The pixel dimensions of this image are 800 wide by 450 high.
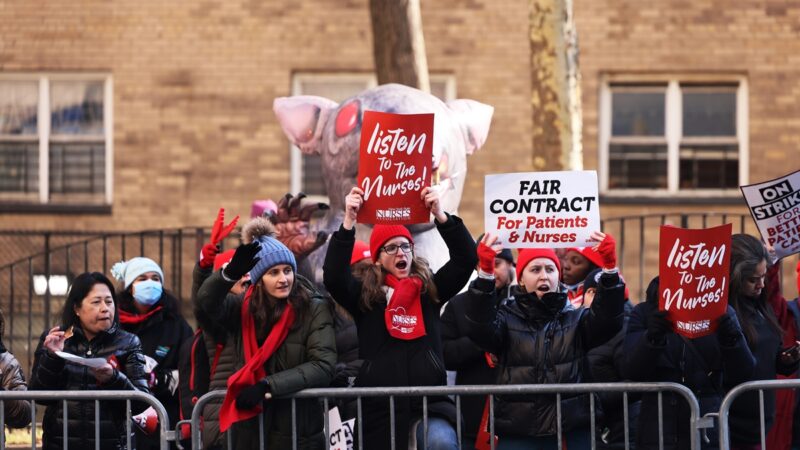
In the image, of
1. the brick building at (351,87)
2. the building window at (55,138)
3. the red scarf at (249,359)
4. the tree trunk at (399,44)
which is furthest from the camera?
the building window at (55,138)

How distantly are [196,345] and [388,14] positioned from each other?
568 cm

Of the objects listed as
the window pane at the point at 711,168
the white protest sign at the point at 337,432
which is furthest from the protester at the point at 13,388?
the window pane at the point at 711,168

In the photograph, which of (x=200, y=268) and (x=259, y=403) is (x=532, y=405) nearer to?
(x=259, y=403)

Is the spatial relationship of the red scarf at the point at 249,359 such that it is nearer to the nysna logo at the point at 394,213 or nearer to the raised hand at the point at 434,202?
the nysna logo at the point at 394,213

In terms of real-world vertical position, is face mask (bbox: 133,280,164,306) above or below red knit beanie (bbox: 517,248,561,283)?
below

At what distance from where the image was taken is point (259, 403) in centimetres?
645

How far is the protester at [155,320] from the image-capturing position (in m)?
7.73

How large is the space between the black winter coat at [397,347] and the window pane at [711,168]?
9.75 metres

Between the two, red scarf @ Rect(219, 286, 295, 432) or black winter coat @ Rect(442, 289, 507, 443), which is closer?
red scarf @ Rect(219, 286, 295, 432)

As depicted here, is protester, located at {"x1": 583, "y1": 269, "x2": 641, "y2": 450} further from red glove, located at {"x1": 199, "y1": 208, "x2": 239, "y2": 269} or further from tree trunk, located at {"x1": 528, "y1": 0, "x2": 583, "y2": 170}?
tree trunk, located at {"x1": 528, "y1": 0, "x2": 583, "y2": 170}

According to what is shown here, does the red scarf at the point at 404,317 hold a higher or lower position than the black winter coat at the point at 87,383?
higher

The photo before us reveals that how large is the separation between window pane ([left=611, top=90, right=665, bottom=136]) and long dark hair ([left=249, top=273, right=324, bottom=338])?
391 inches

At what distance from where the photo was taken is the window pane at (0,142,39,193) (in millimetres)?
16203

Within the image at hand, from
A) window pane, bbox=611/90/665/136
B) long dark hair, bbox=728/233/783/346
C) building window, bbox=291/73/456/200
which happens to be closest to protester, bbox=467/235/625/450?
long dark hair, bbox=728/233/783/346
